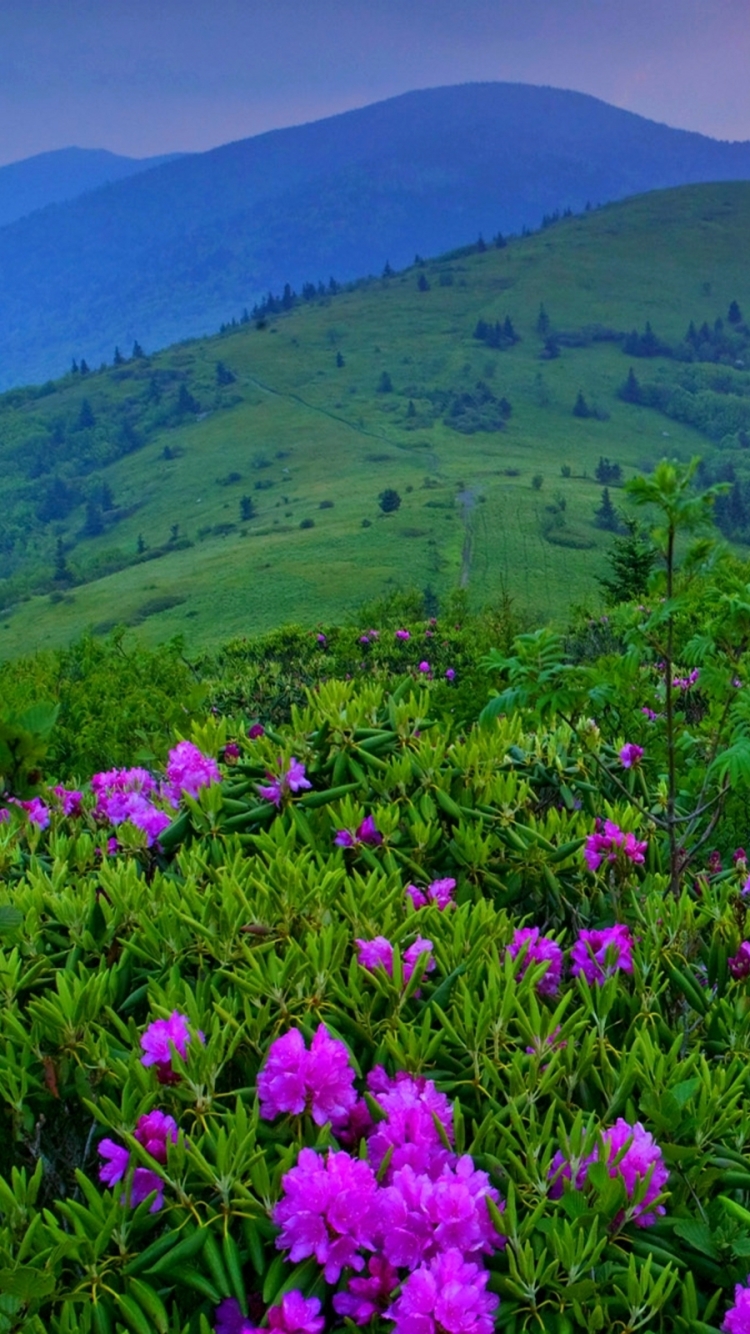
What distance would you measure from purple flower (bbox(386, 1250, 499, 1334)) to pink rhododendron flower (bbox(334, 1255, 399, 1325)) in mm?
45

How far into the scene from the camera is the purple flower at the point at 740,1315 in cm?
157

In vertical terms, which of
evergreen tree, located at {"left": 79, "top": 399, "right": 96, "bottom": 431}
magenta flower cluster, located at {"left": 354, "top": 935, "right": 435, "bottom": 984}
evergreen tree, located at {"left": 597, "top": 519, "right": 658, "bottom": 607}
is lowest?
evergreen tree, located at {"left": 79, "top": 399, "right": 96, "bottom": 431}

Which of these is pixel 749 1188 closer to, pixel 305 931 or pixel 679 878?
pixel 305 931

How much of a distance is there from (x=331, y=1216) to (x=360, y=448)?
470ft

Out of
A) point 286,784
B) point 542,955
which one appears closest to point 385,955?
point 542,955

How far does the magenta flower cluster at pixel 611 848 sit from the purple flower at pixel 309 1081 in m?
1.17

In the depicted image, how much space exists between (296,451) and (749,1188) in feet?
474

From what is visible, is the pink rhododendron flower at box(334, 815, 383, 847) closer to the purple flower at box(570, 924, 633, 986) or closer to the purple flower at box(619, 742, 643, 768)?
the purple flower at box(570, 924, 633, 986)

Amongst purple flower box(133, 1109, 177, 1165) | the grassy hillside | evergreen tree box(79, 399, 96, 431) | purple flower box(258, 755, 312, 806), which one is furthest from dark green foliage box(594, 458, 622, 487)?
purple flower box(133, 1109, 177, 1165)

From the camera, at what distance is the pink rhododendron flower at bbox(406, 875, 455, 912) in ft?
8.41

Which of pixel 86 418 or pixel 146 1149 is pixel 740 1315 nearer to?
pixel 146 1149

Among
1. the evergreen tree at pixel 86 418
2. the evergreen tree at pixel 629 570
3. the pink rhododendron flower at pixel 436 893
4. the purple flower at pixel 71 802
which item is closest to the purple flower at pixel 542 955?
the pink rhododendron flower at pixel 436 893

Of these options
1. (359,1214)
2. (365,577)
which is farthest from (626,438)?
(359,1214)

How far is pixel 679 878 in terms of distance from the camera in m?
3.09
